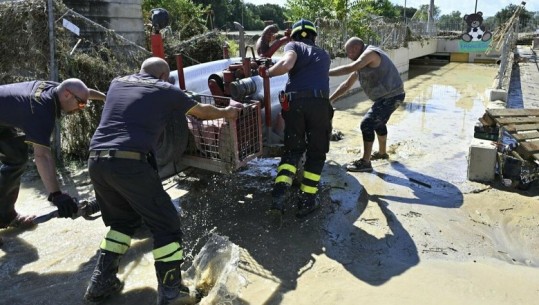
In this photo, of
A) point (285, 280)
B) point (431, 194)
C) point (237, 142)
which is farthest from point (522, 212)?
point (237, 142)

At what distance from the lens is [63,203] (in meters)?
3.05

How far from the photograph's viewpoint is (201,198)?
15.4ft

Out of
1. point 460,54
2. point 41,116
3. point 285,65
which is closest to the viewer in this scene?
point 41,116

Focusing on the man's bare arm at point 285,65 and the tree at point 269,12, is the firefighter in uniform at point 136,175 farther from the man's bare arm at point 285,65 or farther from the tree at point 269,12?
the tree at point 269,12

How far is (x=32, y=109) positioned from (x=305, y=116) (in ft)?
7.42

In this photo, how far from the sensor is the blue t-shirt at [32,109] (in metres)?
3.09

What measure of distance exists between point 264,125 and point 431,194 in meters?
2.00

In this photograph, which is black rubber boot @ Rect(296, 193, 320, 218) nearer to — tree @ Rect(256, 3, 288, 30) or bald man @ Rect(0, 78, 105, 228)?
bald man @ Rect(0, 78, 105, 228)

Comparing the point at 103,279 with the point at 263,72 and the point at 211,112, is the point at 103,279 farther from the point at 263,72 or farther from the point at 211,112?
the point at 263,72

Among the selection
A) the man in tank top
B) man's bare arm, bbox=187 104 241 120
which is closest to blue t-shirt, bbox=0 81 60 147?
man's bare arm, bbox=187 104 241 120

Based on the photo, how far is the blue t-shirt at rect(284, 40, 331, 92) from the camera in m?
4.14

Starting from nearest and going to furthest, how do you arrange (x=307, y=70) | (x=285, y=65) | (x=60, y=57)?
(x=285, y=65), (x=307, y=70), (x=60, y=57)

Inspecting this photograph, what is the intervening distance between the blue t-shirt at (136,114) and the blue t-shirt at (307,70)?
1.45 m

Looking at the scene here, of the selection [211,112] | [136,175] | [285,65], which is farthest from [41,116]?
[285,65]
